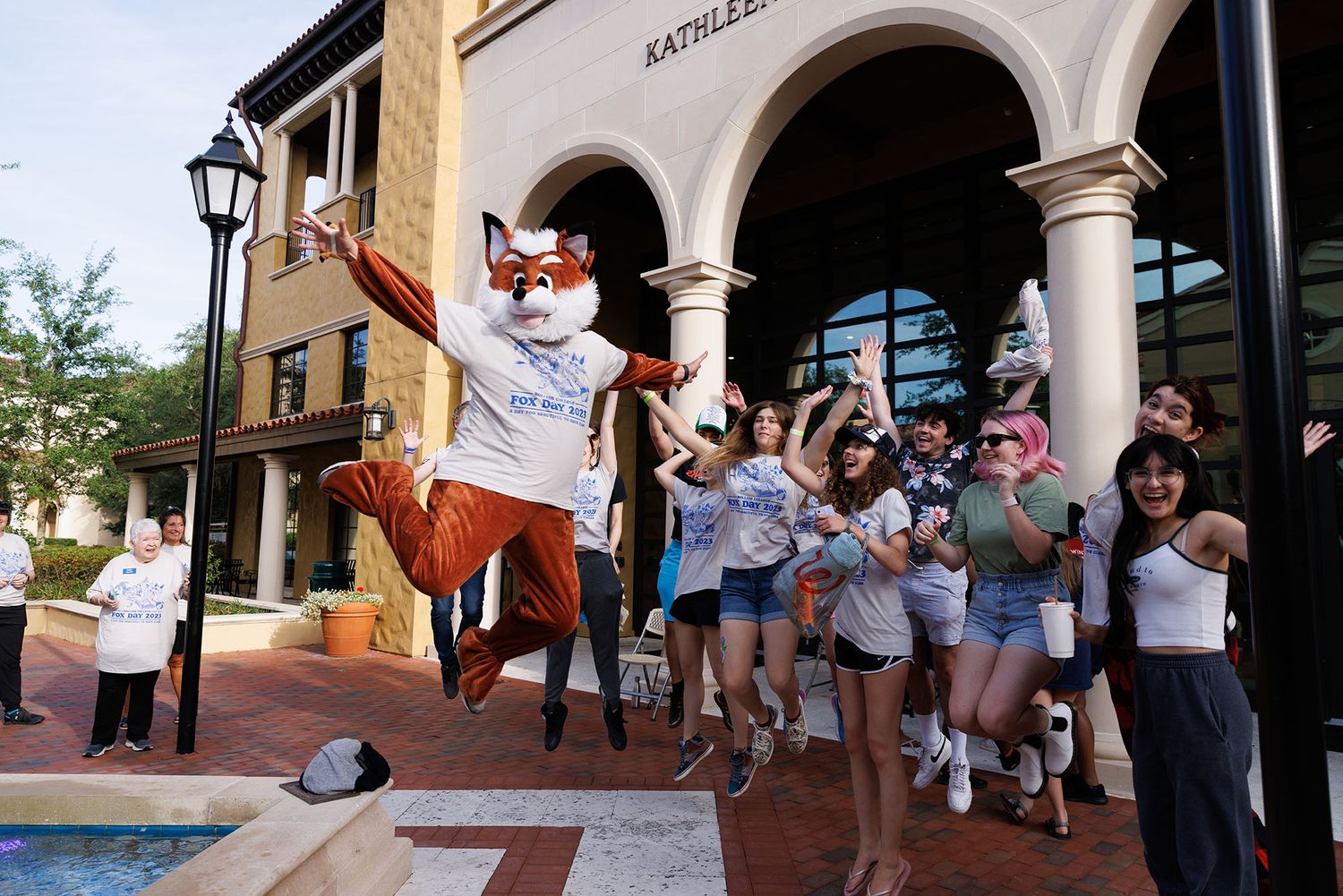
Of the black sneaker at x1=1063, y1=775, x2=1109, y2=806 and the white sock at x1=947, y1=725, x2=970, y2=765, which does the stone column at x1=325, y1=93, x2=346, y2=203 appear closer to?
the white sock at x1=947, y1=725, x2=970, y2=765

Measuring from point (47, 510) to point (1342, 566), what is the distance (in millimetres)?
28384

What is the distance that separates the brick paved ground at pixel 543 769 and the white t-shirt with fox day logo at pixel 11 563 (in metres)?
1.05

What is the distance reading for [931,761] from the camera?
4492 millimetres

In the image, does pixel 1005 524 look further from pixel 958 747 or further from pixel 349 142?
pixel 349 142

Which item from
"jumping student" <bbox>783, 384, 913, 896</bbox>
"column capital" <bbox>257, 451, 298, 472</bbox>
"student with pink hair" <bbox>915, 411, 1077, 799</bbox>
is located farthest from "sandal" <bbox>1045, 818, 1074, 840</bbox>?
"column capital" <bbox>257, 451, 298, 472</bbox>

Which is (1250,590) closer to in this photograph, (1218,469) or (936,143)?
(1218,469)

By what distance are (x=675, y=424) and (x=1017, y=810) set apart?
2.70 meters

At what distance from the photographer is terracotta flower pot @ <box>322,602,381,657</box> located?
10656 mm

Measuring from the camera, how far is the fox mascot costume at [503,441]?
10.8 ft

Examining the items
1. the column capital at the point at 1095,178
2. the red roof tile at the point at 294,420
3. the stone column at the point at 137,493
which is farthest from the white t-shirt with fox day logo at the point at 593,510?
the stone column at the point at 137,493

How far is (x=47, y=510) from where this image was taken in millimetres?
23688

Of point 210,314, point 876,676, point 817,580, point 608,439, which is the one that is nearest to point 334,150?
point 210,314

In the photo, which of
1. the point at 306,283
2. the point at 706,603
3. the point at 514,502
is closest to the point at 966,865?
the point at 706,603

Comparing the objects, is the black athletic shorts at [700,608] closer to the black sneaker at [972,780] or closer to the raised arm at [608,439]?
the raised arm at [608,439]
